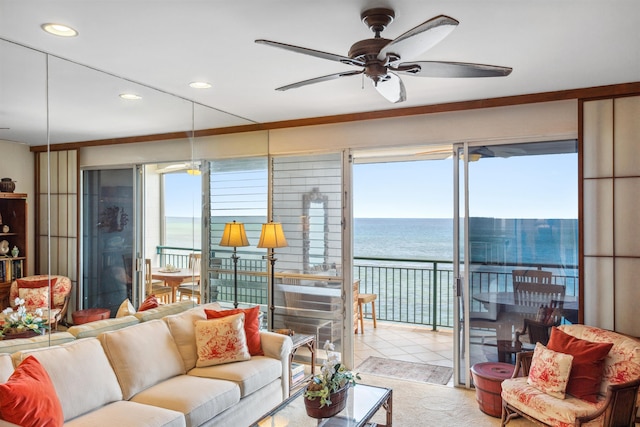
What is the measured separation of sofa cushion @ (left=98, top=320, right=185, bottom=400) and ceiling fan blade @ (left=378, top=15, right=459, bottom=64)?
2402 millimetres

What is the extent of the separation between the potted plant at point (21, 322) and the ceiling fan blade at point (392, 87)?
94.5 inches

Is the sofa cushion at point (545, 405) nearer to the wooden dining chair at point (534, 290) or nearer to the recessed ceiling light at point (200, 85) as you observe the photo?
the wooden dining chair at point (534, 290)

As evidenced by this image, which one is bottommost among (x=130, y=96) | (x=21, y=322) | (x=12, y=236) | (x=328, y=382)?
(x=328, y=382)

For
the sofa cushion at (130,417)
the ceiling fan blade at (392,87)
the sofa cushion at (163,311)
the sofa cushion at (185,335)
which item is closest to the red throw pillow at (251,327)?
the sofa cushion at (185,335)

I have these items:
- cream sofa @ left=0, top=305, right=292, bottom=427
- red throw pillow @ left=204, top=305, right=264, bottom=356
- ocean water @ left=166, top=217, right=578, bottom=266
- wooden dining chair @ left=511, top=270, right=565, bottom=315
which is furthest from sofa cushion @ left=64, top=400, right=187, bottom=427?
wooden dining chair @ left=511, top=270, right=565, bottom=315

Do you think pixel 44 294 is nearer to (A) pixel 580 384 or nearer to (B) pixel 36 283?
(B) pixel 36 283

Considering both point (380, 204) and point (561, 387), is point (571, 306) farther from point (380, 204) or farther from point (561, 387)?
point (380, 204)

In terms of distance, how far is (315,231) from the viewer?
474 cm

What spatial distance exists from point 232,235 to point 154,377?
1811mm

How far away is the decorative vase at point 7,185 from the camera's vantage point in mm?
2551

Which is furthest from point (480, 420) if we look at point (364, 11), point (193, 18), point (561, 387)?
point (193, 18)

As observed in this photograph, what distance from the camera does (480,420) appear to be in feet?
11.2

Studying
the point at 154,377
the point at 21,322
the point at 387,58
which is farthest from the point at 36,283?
the point at 387,58

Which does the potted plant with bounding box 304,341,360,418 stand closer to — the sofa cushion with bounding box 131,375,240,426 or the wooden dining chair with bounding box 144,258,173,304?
the sofa cushion with bounding box 131,375,240,426
